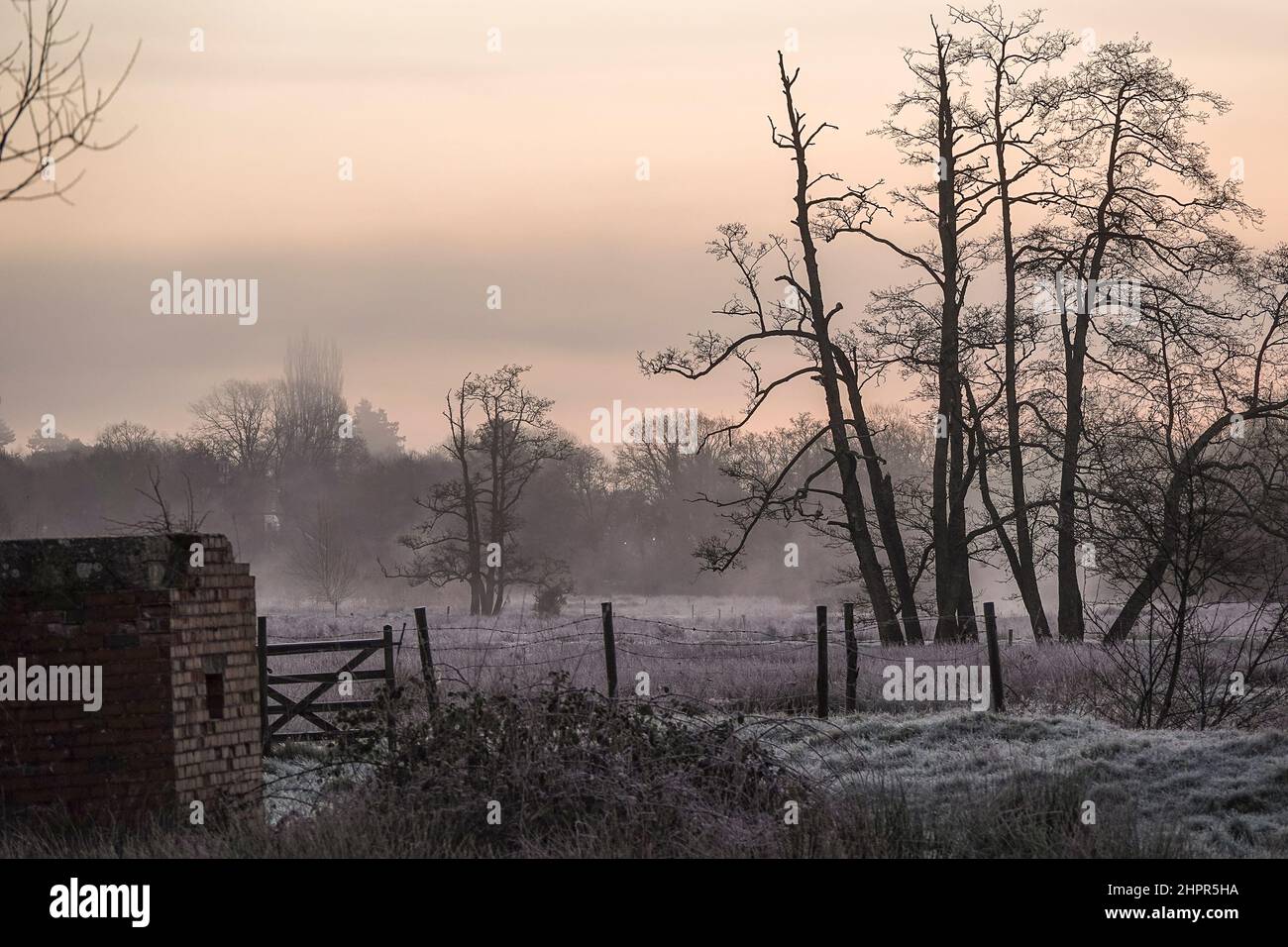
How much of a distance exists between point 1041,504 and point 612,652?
1283cm

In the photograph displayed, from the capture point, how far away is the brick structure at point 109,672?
899 centimetres

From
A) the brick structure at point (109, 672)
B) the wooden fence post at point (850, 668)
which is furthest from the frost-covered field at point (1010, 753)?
the brick structure at point (109, 672)

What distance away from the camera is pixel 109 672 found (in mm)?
9133

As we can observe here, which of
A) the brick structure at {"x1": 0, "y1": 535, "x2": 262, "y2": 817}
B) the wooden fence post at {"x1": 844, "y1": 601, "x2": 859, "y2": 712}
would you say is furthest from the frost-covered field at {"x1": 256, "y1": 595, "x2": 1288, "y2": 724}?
the brick structure at {"x1": 0, "y1": 535, "x2": 262, "y2": 817}

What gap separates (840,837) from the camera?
26.6 ft

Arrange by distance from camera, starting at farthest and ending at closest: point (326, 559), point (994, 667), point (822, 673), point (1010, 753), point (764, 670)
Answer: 1. point (326, 559)
2. point (764, 670)
3. point (822, 673)
4. point (994, 667)
5. point (1010, 753)

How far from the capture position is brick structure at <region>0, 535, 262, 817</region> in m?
8.99

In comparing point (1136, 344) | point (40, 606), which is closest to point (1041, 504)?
point (1136, 344)

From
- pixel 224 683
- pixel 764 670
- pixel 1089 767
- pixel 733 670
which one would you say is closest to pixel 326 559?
pixel 733 670

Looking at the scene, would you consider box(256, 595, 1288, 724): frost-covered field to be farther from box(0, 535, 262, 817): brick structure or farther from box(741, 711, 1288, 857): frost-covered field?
box(0, 535, 262, 817): brick structure

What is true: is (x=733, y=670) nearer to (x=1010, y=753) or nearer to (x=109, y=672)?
(x=1010, y=753)

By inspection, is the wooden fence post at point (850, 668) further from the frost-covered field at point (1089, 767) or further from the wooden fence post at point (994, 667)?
the frost-covered field at point (1089, 767)

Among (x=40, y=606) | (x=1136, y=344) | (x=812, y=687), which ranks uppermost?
(x=1136, y=344)
